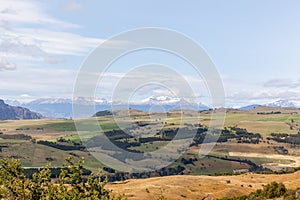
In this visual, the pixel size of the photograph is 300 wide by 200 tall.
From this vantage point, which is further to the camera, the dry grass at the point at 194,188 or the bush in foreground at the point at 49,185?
the dry grass at the point at 194,188

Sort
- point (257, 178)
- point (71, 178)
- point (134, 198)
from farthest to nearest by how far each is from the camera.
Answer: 1. point (257, 178)
2. point (134, 198)
3. point (71, 178)

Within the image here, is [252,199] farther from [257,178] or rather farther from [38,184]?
[257,178]

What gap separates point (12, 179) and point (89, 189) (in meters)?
21.5

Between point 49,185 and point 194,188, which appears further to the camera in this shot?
point 194,188

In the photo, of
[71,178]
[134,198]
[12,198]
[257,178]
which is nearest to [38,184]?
[12,198]

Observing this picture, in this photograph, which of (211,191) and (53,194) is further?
(211,191)

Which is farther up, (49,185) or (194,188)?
(49,185)

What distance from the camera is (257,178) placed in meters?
191

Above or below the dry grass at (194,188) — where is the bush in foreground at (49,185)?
above

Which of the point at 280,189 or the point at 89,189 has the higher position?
the point at 89,189

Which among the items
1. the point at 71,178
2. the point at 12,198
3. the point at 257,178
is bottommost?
the point at 257,178

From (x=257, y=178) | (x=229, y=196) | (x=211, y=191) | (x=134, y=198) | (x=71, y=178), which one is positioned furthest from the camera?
(x=257, y=178)

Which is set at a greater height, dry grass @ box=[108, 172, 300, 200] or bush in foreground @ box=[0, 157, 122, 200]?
bush in foreground @ box=[0, 157, 122, 200]

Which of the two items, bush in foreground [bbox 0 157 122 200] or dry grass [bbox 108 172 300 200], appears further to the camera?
dry grass [bbox 108 172 300 200]
